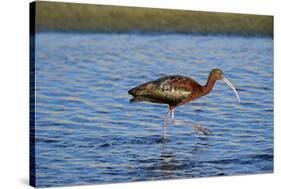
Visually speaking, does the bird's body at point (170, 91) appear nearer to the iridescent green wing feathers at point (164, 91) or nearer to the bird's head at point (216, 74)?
the iridescent green wing feathers at point (164, 91)

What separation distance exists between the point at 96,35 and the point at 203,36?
5.05ft

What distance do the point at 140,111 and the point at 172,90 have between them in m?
0.53

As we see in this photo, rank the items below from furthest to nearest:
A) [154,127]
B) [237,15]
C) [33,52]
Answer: [237,15] < [154,127] < [33,52]

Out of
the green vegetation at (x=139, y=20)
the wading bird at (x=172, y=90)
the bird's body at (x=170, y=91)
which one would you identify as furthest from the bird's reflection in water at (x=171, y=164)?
the green vegetation at (x=139, y=20)

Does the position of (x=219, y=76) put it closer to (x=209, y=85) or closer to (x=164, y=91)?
(x=209, y=85)

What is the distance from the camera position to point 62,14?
9523mm

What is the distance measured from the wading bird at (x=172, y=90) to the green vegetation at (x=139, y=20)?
Answer: 0.64 m

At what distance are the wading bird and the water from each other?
74 millimetres

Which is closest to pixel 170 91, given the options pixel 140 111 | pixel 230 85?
pixel 140 111

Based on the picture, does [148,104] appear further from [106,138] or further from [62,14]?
[62,14]

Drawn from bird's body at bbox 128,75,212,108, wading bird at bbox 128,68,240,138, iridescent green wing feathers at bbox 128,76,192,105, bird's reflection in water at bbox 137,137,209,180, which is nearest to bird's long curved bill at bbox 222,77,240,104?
wading bird at bbox 128,68,240,138

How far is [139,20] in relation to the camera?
32.9ft

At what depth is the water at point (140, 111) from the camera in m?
9.42

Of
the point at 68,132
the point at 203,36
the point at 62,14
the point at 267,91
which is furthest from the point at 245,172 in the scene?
the point at 62,14
